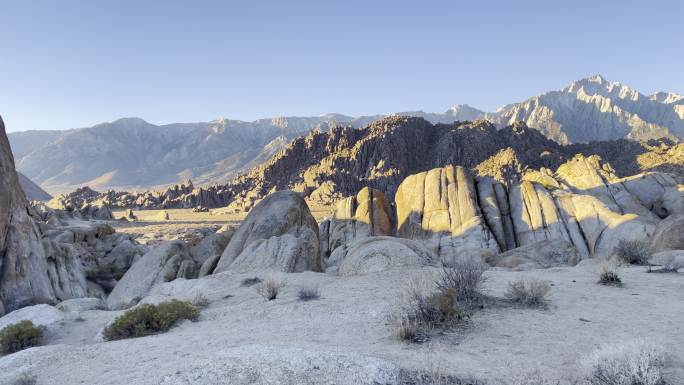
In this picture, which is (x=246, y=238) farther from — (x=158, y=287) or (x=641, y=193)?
(x=641, y=193)

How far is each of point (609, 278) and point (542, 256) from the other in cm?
821

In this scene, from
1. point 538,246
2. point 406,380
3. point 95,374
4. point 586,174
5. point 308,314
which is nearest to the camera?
point 406,380

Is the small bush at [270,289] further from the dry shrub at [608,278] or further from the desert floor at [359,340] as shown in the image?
the dry shrub at [608,278]

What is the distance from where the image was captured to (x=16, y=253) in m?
15.0

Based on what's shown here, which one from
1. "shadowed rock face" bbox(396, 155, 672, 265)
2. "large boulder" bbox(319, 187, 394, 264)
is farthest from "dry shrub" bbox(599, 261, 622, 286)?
"large boulder" bbox(319, 187, 394, 264)

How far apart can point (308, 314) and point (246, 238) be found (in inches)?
445

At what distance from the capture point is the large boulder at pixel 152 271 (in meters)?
18.7

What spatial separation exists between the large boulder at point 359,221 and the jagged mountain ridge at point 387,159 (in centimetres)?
5430

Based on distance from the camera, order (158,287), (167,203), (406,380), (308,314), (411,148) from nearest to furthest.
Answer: (406,380), (308,314), (158,287), (167,203), (411,148)

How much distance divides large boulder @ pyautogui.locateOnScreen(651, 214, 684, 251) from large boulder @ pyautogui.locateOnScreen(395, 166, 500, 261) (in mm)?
7581

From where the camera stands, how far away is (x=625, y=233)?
22.1 m

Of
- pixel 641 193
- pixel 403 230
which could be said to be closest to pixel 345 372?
pixel 403 230

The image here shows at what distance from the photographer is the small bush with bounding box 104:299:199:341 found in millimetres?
9062

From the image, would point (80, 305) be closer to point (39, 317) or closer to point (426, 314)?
point (39, 317)
